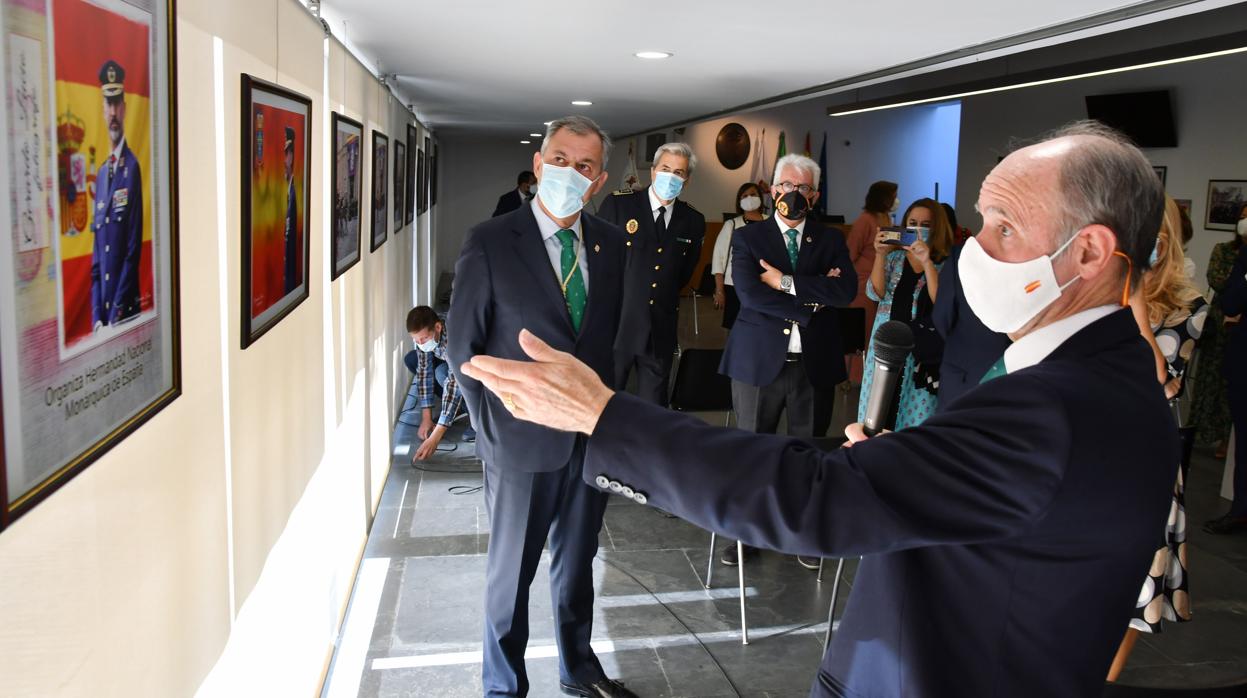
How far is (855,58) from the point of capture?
4.30 meters

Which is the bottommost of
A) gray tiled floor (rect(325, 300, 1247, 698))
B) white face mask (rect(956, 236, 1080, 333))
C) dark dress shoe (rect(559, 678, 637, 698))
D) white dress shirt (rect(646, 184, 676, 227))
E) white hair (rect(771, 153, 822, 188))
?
gray tiled floor (rect(325, 300, 1247, 698))

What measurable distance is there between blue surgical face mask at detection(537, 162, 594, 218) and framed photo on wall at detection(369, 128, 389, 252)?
6.11ft

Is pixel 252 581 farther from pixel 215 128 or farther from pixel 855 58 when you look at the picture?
pixel 855 58

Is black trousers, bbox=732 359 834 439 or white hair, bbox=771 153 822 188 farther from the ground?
white hair, bbox=771 153 822 188

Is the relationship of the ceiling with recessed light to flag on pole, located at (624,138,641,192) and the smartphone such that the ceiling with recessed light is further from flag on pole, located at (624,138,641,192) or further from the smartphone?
flag on pole, located at (624,138,641,192)

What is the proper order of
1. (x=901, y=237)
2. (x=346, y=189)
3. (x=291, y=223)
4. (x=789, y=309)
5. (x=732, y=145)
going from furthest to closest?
(x=732, y=145), (x=901, y=237), (x=789, y=309), (x=346, y=189), (x=291, y=223)

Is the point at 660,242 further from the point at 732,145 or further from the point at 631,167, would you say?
the point at 732,145

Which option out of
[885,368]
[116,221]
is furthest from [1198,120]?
[116,221]

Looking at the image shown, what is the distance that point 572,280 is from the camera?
3090mm

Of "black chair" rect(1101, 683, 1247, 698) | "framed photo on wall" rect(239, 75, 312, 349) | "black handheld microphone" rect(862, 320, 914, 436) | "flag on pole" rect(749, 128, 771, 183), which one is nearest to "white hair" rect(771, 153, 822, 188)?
"framed photo on wall" rect(239, 75, 312, 349)

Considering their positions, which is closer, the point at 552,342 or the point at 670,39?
the point at 552,342

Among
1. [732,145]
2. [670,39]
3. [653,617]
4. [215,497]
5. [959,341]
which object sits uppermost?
Answer: [732,145]

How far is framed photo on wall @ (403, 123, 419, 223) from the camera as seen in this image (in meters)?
7.24

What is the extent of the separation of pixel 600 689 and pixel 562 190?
179cm
